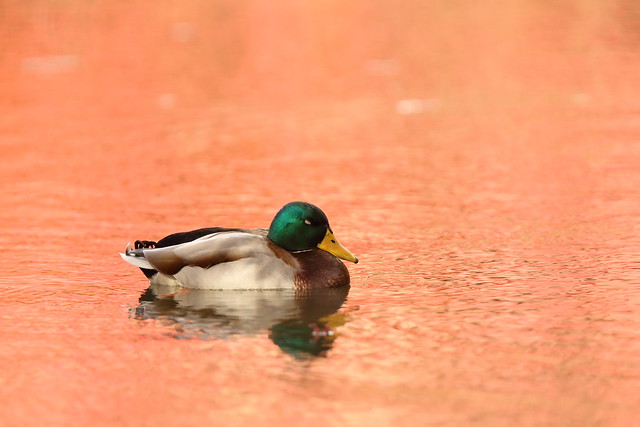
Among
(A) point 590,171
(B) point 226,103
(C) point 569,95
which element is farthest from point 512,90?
(A) point 590,171

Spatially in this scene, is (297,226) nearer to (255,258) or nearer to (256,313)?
(255,258)

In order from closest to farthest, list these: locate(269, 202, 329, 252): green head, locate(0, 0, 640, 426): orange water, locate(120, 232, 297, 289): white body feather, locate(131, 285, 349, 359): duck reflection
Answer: locate(0, 0, 640, 426): orange water < locate(131, 285, 349, 359): duck reflection < locate(120, 232, 297, 289): white body feather < locate(269, 202, 329, 252): green head

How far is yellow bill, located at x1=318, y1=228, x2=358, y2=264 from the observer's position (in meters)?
8.20

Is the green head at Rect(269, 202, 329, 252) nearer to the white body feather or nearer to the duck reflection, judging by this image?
the white body feather

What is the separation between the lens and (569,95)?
1571 cm

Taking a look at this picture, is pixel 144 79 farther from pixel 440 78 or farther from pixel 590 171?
pixel 590 171

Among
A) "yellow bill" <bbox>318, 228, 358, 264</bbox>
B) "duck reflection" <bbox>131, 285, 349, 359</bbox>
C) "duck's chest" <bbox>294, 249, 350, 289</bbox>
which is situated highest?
"yellow bill" <bbox>318, 228, 358, 264</bbox>

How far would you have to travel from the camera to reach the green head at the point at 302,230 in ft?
26.7

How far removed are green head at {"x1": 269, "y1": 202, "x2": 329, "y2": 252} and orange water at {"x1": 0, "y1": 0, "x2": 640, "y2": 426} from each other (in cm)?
47

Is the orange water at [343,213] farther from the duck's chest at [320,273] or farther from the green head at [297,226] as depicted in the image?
the green head at [297,226]

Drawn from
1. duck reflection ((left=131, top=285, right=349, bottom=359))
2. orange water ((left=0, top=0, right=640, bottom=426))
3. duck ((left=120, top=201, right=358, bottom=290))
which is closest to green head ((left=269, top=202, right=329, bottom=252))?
duck ((left=120, top=201, right=358, bottom=290))

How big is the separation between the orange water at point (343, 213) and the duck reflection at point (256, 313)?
3 centimetres

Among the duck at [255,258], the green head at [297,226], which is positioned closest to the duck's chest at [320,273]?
the duck at [255,258]

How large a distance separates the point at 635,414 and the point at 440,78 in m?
12.1
